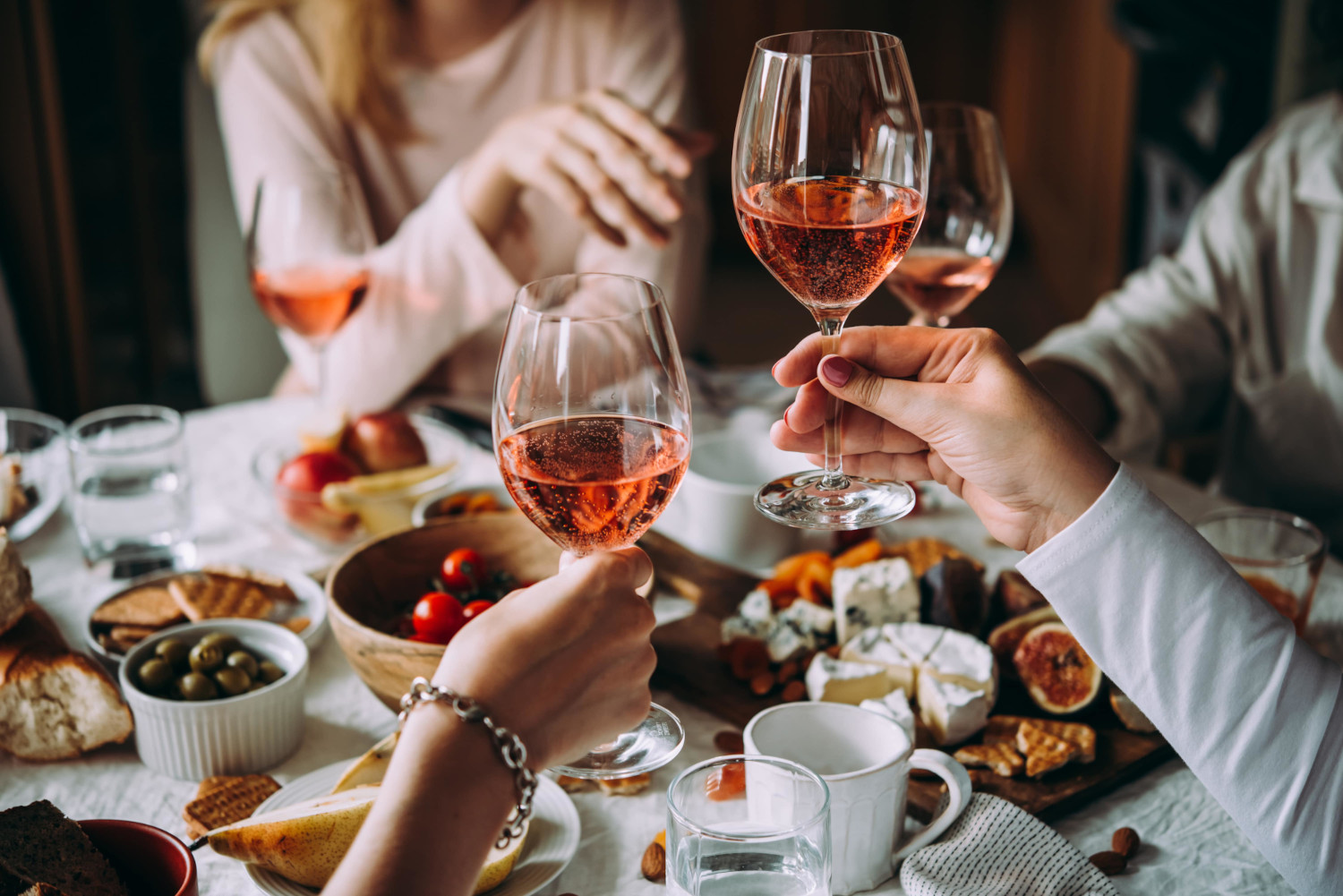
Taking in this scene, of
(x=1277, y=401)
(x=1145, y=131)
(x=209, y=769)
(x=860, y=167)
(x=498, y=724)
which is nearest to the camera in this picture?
(x=498, y=724)

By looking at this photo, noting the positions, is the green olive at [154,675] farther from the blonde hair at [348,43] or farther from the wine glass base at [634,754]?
the blonde hair at [348,43]

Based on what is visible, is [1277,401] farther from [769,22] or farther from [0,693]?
[769,22]

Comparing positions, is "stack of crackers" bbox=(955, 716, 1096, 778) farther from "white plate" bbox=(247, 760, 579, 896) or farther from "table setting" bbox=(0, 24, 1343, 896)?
"white plate" bbox=(247, 760, 579, 896)

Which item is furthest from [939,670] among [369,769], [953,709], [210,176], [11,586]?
[210,176]

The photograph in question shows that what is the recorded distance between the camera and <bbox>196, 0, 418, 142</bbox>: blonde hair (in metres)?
2.01

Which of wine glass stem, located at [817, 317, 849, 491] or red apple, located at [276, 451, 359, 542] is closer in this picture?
wine glass stem, located at [817, 317, 849, 491]

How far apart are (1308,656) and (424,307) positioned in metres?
1.42

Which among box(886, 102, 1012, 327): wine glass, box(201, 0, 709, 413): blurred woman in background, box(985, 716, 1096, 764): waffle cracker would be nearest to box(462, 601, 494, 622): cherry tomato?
box(985, 716, 1096, 764): waffle cracker

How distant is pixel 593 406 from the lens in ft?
2.32

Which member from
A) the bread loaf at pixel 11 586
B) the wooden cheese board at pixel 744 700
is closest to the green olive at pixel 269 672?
the bread loaf at pixel 11 586

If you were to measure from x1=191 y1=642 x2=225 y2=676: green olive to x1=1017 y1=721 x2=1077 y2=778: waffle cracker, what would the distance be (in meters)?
0.69

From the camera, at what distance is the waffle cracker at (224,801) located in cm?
86

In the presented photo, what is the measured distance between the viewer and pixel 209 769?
933 millimetres

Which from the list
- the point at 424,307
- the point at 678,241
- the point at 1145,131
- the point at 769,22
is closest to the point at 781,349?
the point at 1145,131
